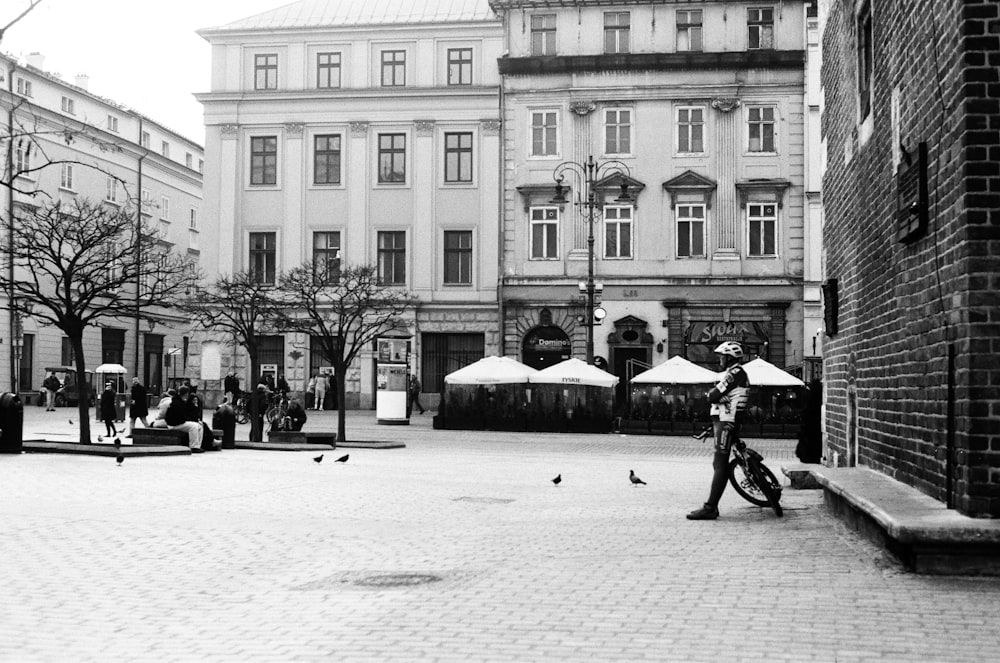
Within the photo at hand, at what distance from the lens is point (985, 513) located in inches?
338

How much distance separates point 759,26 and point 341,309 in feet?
75.3

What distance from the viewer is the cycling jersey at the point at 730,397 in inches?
518

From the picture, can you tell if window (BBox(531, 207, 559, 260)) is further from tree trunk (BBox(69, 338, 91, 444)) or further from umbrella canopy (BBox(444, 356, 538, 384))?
tree trunk (BBox(69, 338, 91, 444))

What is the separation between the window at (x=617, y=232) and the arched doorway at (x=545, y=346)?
337 cm

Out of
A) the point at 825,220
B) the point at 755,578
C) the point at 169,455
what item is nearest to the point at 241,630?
the point at 755,578

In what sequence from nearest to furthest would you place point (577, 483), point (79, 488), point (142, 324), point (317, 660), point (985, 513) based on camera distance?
1. point (317, 660)
2. point (985, 513)
3. point (79, 488)
4. point (577, 483)
5. point (142, 324)

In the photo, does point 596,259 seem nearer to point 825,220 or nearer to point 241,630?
point 825,220

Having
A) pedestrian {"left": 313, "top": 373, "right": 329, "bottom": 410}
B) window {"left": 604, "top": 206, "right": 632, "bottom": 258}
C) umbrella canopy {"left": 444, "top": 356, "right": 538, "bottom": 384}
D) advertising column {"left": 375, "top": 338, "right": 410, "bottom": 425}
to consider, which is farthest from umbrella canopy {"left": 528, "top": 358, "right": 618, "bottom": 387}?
pedestrian {"left": 313, "top": 373, "right": 329, "bottom": 410}

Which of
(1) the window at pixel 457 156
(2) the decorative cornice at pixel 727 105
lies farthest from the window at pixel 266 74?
(2) the decorative cornice at pixel 727 105

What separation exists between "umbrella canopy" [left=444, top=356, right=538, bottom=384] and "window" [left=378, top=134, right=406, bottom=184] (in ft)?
54.7

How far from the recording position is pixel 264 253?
2116 inches

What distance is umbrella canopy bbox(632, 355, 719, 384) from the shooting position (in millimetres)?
36312

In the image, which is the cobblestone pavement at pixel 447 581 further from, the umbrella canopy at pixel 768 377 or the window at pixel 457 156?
the window at pixel 457 156

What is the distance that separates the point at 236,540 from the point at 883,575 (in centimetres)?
524
